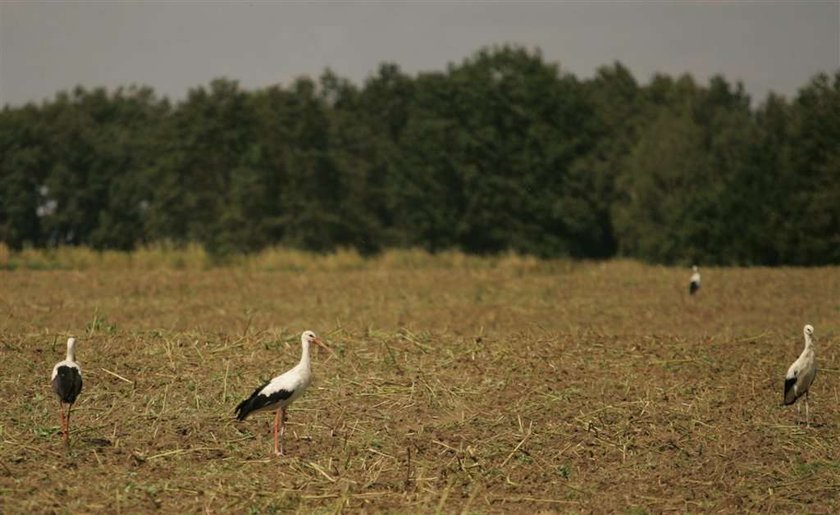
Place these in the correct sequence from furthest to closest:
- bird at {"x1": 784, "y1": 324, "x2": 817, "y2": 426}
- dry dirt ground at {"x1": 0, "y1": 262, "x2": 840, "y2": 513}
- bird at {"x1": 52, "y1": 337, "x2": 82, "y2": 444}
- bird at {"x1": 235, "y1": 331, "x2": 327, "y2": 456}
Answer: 1. bird at {"x1": 784, "y1": 324, "x2": 817, "y2": 426}
2. bird at {"x1": 235, "y1": 331, "x2": 327, "y2": 456}
3. bird at {"x1": 52, "y1": 337, "x2": 82, "y2": 444}
4. dry dirt ground at {"x1": 0, "y1": 262, "x2": 840, "y2": 513}

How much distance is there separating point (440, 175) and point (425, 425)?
197 feet

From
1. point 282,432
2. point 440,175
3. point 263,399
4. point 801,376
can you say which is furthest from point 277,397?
point 440,175

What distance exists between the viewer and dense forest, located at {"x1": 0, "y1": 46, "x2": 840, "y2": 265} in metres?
63.2

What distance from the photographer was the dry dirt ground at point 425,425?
35.4 feet

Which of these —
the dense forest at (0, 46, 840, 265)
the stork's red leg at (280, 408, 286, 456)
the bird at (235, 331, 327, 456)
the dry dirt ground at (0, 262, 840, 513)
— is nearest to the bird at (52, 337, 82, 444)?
the dry dirt ground at (0, 262, 840, 513)

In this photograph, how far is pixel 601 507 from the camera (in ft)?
35.1

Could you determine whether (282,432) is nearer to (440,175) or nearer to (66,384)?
(66,384)

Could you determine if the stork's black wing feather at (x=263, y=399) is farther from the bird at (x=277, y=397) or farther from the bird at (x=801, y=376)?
the bird at (x=801, y=376)

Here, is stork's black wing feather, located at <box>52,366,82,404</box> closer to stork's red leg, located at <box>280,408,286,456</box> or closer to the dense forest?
stork's red leg, located at <box>280,408,286,456</box>

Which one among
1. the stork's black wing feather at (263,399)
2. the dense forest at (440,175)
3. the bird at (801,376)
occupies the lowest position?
the stork's black wing feather at (263,399)

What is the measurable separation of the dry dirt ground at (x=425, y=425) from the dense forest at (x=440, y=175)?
41470mm

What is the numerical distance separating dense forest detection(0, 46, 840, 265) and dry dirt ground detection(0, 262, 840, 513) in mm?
41470

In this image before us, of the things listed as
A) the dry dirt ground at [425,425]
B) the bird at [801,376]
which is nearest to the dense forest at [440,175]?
the dry dirt ground at [425,425]

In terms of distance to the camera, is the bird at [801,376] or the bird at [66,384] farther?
the bird at [801,376]
